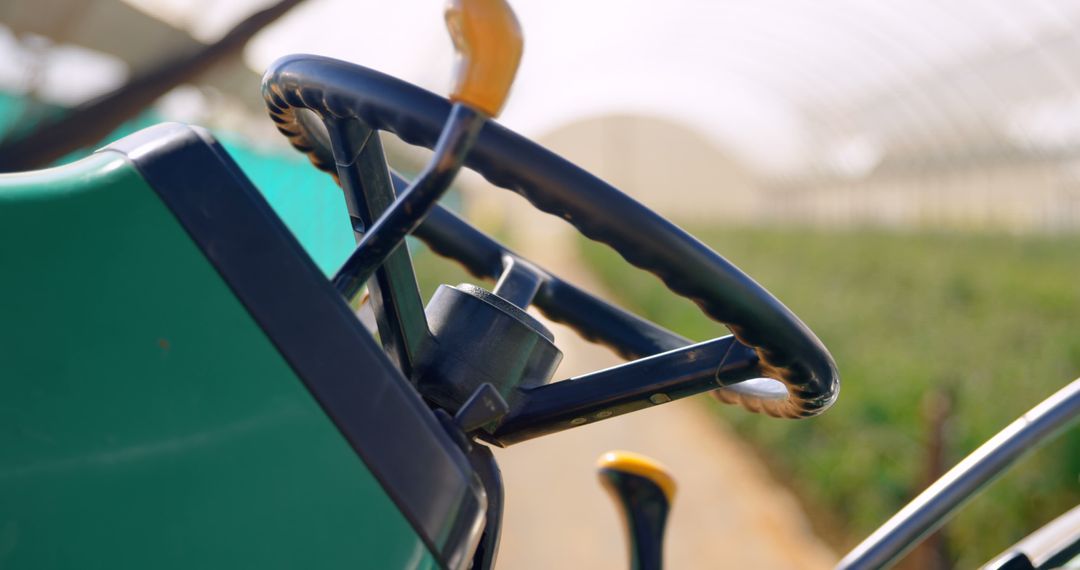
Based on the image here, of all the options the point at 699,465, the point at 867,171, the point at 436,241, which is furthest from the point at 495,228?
the point at 436,241

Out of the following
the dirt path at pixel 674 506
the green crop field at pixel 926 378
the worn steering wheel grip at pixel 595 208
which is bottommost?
the dirt path at pixel 674 506

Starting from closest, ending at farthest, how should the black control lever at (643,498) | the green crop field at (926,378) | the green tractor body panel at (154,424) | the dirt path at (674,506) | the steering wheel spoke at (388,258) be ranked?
the green tractor body panel at (154,424), the steering wheel spoke at (388,258), the black control lever at (643,498), the green crop field at (926,378), the dirt path at (674,506)

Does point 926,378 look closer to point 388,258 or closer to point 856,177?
point 388,258

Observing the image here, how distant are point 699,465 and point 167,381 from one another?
18.5 feet

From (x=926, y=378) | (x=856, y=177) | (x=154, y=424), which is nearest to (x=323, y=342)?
(x=154, y=424)

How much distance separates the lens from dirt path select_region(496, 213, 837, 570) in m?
4.46

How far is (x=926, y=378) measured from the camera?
5418 mm

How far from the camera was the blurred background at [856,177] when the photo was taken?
4230 millimetres

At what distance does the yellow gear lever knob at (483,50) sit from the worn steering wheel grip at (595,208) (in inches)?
1.8

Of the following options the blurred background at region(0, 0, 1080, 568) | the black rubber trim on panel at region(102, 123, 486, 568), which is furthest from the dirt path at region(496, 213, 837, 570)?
the black rubber trim on panel at region(102, 123, 486, 568)

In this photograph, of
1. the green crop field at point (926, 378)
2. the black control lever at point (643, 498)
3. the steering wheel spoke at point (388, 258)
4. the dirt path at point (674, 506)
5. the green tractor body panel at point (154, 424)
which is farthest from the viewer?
the dirt path at point (674, 506)

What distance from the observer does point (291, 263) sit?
674mm

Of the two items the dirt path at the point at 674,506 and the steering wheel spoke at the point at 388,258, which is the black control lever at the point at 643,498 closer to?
the steering wheel spoke at the point at 388,258

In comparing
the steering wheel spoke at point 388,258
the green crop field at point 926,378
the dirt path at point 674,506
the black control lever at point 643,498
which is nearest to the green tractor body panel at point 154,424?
the steering wheel spoke at point 388,258
